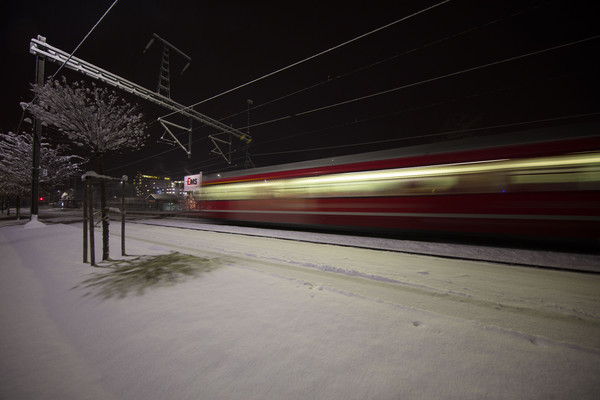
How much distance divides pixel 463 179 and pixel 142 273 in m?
7.43

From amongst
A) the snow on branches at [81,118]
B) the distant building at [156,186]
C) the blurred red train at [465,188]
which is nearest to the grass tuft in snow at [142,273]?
the snow on branches at [81,118]

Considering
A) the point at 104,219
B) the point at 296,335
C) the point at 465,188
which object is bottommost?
the point at 296,335

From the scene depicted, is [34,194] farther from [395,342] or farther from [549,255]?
[549,255]

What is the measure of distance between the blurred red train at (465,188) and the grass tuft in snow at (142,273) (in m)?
4.96

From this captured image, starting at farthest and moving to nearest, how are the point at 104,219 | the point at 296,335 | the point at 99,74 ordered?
the point at 99,74 < the point at 104,219 < the point at 296,335

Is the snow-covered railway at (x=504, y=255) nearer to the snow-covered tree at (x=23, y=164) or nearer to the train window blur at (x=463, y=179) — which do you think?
the train window blur at (x=463, y=179)

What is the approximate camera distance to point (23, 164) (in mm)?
12312

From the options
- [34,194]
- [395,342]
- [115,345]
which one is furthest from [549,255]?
[34,194]

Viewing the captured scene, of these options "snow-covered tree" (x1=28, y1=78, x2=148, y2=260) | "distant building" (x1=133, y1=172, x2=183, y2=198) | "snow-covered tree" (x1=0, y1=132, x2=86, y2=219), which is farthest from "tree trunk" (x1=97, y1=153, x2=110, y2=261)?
"distant building" (x1=133, y1=172, x2=183, y2=198)

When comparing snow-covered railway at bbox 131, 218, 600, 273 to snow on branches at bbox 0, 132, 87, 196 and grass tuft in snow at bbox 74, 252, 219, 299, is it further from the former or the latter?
snow on branches at bbox 0, 132, 87, 196

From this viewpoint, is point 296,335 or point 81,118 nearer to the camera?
point 296,335

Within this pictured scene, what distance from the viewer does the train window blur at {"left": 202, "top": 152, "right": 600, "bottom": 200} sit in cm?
477

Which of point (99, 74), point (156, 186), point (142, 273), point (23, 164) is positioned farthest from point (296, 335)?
point (156, 186)

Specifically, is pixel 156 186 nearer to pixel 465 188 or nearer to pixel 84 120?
pixel 84 120
